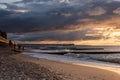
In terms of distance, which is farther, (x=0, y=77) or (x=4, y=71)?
(x=4, y=71)

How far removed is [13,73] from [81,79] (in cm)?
475

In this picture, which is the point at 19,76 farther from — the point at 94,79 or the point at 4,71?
the point at 94,79

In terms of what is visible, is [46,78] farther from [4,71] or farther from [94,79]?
[94,79]

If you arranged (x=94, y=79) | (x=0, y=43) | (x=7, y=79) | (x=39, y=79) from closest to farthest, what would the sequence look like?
1. (x=7, y=79)
2. (x=39, y=79)
3. (x=94, y=79)
4. (x=0, y=43)

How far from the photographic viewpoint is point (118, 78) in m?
20.2

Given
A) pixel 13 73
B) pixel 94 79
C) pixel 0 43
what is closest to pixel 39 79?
pixel 13 73

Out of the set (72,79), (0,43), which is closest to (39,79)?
(72,79)

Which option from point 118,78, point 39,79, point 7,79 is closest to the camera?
point 7,79

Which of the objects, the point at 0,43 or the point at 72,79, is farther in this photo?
the point at 0,43

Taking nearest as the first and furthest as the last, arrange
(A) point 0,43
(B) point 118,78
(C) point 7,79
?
(C) point 7,79, (B) point 118,78, (A) point 0,43

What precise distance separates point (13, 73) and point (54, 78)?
2.11m

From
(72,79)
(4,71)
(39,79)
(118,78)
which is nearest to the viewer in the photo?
(39,79)

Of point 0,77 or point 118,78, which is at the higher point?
point 0,77

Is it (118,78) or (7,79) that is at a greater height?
(7,79)
